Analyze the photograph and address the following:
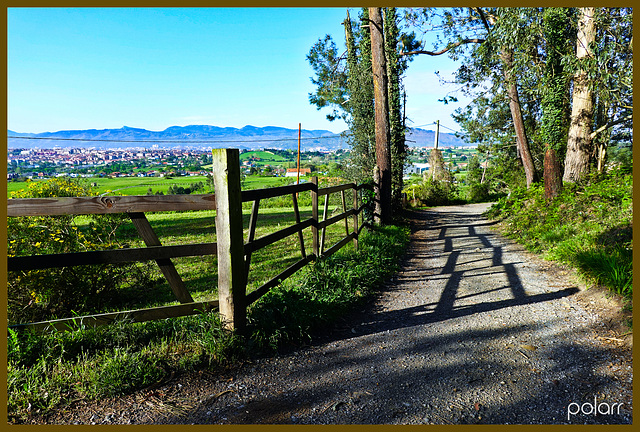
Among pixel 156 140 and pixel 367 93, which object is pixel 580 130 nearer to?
pixel 367 93

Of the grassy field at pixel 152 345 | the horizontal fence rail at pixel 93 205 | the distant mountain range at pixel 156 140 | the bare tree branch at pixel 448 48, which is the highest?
the bare tree branch at pixel 448 48

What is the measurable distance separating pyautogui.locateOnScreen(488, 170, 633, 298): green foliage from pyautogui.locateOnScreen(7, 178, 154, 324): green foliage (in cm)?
655

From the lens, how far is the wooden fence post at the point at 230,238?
3.62 m

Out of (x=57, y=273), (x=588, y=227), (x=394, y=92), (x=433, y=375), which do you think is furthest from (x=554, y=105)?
(x=57, y=273)

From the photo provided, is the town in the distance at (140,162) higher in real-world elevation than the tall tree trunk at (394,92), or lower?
lower

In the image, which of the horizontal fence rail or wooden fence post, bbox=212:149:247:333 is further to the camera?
wooden fence post, bbox=212:149:247:333

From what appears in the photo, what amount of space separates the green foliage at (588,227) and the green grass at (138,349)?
360 cm

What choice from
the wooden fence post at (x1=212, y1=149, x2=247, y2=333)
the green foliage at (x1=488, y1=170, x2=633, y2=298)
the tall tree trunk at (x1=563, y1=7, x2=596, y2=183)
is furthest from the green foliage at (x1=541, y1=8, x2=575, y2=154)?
the wooden fence post at (x1=212, y1=149, x2=247, y2=333)

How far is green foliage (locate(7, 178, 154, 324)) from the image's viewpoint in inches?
177

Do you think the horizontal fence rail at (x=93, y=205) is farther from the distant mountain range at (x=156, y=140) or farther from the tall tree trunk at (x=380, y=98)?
the tall tree trunk at (x=380, y=98)

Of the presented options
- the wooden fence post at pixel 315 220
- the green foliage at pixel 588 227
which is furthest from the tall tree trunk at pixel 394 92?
the wooden fence post at pixel 315 220

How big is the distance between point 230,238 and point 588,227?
743cm

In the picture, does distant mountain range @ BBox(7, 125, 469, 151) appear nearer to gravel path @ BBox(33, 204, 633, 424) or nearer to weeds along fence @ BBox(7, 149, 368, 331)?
weeds along fence @ BBox(7, 149, 368, 331)

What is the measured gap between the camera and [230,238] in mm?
3648
